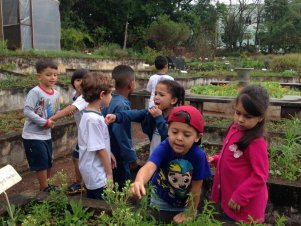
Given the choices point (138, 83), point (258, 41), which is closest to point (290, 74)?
point (138, 83)

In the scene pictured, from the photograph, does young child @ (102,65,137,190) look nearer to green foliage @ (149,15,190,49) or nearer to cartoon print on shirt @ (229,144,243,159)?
cartoon print on shirt @ (229,144,243,159)

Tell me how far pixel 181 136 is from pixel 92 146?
1.00m

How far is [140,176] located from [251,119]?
986mm

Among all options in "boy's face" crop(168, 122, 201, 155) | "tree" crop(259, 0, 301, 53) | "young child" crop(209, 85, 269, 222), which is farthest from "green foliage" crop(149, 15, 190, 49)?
"boy's face" crop(168, 122, 201, 155)

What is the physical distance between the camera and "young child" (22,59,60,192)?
4156 millimetres

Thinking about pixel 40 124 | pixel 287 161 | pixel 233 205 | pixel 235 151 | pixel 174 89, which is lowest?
pixel 287 161

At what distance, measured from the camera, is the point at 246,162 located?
272cm

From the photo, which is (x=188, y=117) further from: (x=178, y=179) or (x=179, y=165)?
(x=178, y=179)

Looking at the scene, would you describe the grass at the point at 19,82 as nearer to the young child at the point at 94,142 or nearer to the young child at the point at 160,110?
the young child at the point at 94,142

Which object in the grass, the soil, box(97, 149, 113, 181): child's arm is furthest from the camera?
the grass

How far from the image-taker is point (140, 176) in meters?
2.27

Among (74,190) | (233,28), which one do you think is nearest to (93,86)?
(74,190)

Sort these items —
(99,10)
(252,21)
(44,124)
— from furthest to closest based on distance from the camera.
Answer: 1. (252,21)
2. (99,10)
3. (44,124)

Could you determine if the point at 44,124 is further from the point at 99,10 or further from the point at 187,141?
the point at 99,10
